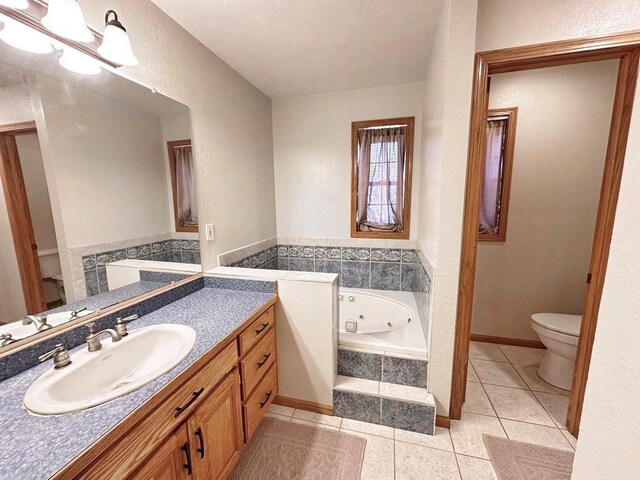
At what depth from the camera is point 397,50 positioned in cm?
177

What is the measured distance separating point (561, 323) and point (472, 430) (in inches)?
42.4

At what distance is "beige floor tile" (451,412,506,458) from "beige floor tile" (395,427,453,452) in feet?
0.12

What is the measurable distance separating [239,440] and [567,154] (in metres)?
3.06

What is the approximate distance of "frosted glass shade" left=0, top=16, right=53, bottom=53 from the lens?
0.86 metres

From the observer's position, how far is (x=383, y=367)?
1.67 meters

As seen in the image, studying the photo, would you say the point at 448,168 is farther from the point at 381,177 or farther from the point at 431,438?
the point at 431,438

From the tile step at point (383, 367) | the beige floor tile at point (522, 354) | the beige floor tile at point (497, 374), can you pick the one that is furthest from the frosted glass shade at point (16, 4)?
the beige floor tile at point (522, 354)

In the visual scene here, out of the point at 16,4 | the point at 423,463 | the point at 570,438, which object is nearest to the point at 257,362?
the point at 423,463

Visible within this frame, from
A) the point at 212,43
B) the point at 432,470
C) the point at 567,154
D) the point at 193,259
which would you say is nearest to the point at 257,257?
the point at 193,259

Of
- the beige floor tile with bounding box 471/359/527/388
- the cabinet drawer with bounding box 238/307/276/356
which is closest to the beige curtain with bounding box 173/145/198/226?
the cabinet drawer with bounding box 238/307/276/356

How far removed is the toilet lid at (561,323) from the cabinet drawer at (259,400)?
1.99 metres

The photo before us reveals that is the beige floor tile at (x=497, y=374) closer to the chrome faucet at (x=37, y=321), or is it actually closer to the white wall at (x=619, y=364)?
the white wall at (x=619, y=364)

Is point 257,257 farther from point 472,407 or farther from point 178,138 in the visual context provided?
point 472,407

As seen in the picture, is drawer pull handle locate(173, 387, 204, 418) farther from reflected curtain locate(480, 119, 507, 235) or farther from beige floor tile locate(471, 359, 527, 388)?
reflected curtain locate(480, 119, 507, 235)
